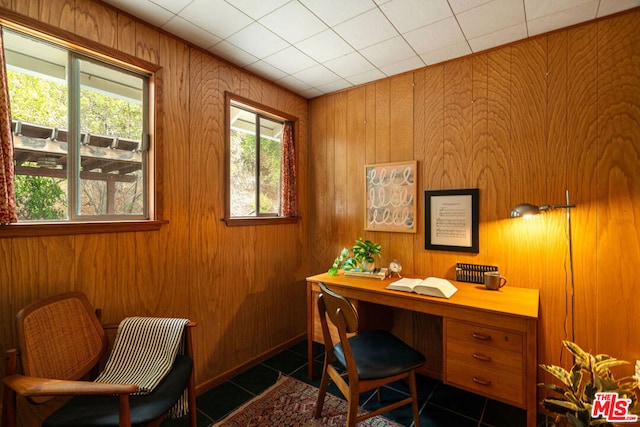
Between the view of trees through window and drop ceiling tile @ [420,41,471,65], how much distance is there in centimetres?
151

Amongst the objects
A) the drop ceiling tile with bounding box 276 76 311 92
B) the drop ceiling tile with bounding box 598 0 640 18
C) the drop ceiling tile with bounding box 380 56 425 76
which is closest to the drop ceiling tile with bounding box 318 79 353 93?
the drop ceiling tile with bounding box 276 76 311 92

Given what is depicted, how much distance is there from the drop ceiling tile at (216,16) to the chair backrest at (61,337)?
5.98 feet

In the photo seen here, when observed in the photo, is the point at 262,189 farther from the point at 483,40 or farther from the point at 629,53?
the point at 629,53

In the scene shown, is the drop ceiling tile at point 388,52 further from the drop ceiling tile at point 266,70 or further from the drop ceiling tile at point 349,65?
the drop ceiling tile at point 266,70

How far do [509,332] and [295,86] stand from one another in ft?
8.90

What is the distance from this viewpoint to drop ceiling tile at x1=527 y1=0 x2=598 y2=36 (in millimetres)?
1870

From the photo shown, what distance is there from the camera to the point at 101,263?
1.83 meters

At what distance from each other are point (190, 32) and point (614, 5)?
272 cm

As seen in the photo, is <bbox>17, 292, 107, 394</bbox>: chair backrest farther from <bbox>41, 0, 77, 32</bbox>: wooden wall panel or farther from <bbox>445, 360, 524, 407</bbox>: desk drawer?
<bbox>445, 360, 524, 407</bbox>: desk drawer

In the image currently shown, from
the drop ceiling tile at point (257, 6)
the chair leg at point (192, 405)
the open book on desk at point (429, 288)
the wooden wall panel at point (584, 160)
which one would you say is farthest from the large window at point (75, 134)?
the wooden wall panel at point (584, 160)

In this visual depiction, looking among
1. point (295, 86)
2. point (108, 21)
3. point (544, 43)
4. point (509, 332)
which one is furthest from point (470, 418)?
point (108, 21)

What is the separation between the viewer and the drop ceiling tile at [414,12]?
1.83 m

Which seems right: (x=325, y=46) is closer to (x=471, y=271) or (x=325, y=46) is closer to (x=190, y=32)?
(x=190, y=32)

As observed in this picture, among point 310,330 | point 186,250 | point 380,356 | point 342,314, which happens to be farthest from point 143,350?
point 380,356
